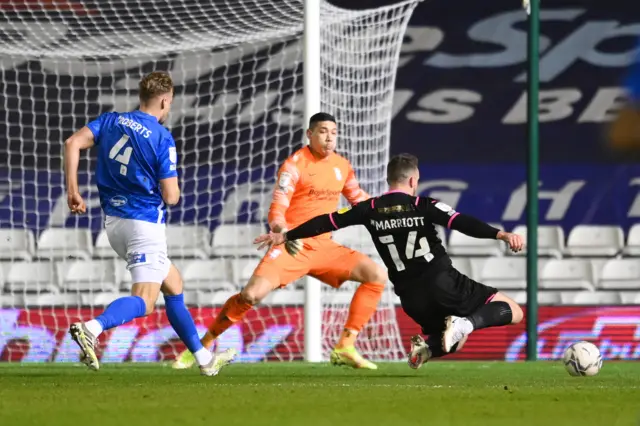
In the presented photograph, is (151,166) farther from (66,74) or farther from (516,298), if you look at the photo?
(516,298)

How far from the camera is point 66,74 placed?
12.5 metres

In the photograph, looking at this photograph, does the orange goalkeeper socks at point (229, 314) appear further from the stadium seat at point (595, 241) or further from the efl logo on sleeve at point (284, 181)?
the stadium seat at point (595, 241)

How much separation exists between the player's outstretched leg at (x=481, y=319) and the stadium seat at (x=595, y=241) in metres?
6.93

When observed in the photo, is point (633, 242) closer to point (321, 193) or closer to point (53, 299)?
point (53, 299)

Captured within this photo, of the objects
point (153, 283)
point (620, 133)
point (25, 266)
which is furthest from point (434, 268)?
point (25, 266)

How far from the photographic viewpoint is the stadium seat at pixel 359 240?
11023mm

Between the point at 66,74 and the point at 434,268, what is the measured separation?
6.77m

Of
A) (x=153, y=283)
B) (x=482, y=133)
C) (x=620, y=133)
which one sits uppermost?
(x=482, y=133)

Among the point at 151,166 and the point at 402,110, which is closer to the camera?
the point at 151,166

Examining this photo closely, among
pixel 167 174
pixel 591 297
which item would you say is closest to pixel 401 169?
pixel 167 174

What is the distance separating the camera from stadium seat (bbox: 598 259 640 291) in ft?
43.5

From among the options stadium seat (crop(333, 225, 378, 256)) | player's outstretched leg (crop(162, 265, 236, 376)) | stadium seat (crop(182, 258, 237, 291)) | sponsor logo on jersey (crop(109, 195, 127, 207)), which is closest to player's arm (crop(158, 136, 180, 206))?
sponsor logo on jersey (crop(109, 195, 127, 207))

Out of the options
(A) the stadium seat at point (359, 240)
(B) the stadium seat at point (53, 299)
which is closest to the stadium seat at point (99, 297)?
(B) the stadium seat at point (53, 299)

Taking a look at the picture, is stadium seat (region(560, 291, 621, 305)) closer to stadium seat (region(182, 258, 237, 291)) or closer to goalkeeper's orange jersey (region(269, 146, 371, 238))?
stadium seat (region(182, 258, 237, 291))
